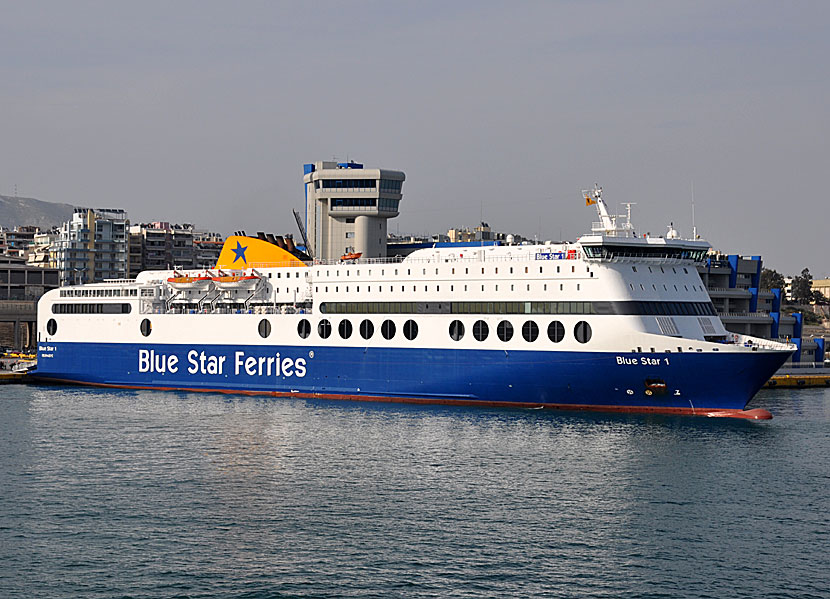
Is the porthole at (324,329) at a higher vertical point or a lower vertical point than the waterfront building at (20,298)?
lower

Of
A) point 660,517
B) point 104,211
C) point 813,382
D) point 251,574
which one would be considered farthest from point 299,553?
point 104,211

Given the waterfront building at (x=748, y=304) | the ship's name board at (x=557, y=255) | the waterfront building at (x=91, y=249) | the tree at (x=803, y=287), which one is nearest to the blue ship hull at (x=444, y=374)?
the ship's name board at (x=557, y=255)

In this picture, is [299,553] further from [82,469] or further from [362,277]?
[362,277]

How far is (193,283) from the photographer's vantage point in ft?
170

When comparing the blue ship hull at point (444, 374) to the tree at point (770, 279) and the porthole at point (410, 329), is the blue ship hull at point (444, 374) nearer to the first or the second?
the porthole at point (410, 329)

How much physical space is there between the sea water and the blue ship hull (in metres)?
1.35

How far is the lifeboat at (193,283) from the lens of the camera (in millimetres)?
51719

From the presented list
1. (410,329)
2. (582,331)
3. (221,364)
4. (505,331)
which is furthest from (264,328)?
(582,331)

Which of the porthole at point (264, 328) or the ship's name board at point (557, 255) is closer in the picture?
the ship's name board at point (557, 255)

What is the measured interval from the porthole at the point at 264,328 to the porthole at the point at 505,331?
39.9 feet

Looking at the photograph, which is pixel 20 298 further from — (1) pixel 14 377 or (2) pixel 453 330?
(2) pixel 453 330

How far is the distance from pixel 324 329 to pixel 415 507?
22.0 metres

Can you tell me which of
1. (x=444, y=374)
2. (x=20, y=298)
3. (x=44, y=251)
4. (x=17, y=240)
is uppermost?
(x=17, y=240)

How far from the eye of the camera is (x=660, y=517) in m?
25.0
